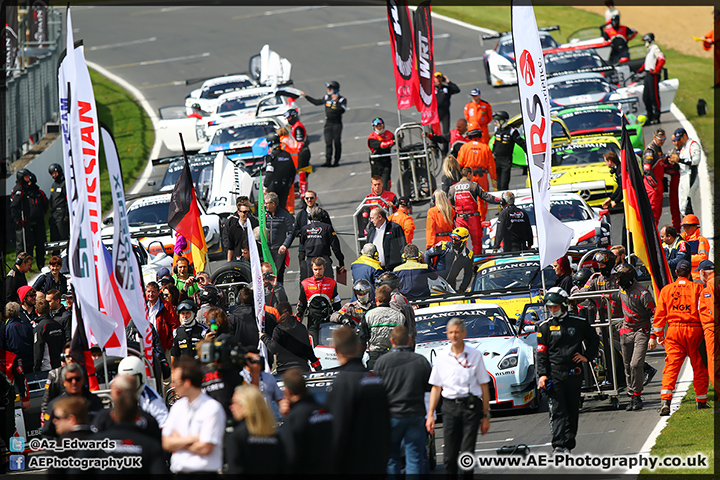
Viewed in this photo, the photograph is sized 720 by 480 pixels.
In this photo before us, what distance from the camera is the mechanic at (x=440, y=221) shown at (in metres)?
18.4

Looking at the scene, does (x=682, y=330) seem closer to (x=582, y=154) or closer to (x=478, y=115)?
(x=582, y=154)

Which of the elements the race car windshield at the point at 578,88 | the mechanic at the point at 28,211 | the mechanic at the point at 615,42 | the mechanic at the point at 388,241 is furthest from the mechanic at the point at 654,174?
the mechanic at the point at 615,42

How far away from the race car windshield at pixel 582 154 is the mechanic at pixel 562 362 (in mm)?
11338

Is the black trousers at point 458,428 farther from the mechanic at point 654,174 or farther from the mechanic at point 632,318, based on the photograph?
the mechanic at point 654,174

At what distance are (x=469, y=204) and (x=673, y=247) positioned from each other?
402 cm

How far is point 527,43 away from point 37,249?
12840mm

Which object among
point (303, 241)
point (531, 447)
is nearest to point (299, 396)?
point (531, 447)

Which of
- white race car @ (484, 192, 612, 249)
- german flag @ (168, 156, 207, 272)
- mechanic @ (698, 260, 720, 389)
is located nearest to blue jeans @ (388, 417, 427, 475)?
mechanic @ (698, 260, 720, 389)

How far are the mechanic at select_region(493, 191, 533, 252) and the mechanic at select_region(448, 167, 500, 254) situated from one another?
66 centimetres

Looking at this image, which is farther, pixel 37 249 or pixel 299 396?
pixel 37 249

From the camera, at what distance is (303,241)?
59.5 ft

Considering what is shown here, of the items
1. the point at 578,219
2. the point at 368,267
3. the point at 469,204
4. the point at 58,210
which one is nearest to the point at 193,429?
the point at 368,267

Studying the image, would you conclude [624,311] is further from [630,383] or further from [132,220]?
[132,220]

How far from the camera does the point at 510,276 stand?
17.0 meters
